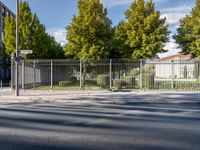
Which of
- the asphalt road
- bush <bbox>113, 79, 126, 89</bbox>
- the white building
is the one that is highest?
the white building

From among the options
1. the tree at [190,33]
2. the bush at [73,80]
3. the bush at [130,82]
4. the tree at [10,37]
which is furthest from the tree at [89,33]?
the tree at [10,37]

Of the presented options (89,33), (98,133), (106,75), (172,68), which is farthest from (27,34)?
(98,133)

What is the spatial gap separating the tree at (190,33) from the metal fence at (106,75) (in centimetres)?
205

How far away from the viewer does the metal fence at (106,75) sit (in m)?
22.3

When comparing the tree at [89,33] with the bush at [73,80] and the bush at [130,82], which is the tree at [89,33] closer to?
the bush at [73,80]

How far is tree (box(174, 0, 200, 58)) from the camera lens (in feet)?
81.5

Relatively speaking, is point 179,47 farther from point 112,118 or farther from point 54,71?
point 112,118

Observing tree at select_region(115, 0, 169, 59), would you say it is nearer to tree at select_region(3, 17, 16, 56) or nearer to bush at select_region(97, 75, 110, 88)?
bush at select_region(97, 75, 110, 88)

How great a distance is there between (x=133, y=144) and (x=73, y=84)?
1829cm

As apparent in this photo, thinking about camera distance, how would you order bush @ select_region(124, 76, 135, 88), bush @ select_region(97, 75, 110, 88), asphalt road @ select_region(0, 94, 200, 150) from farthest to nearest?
bush @ select_region(97, 75, 110, 88)
bush @ select_region(124, 76, 135, 88)
asphalt road @ select_region(0, 94, 200, 150)

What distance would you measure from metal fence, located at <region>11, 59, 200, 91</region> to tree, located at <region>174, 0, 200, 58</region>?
2.05 meters

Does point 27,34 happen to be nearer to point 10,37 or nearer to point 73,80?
point 10,37

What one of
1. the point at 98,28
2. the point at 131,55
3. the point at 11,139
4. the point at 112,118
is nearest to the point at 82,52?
the point at 98,28

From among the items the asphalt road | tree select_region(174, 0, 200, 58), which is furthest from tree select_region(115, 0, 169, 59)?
→ the asphalt road
